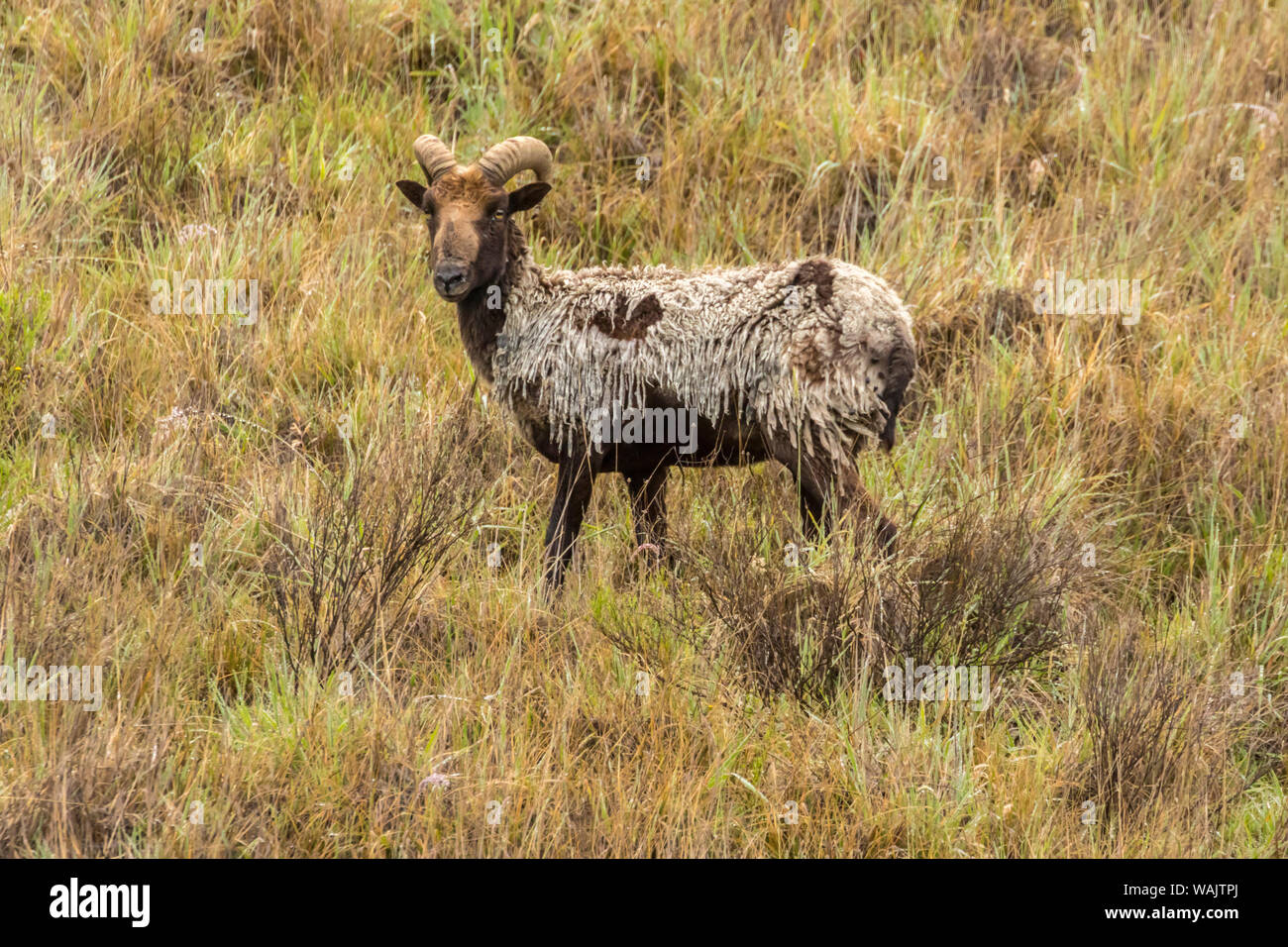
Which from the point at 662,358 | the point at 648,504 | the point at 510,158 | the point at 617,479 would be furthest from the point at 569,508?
the point at 510,158

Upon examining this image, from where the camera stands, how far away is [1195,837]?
202 inches

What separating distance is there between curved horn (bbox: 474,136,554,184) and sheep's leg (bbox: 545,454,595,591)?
1417 mm

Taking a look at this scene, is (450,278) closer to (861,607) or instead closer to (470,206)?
(470,206)

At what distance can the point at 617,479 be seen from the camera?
24.1 ft

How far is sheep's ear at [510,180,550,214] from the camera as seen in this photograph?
23.4ft

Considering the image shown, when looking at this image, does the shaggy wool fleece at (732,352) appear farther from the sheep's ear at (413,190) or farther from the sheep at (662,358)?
the sheep's ear at (413,190)

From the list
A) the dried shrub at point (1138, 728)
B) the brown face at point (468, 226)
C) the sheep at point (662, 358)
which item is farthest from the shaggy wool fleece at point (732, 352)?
the dried shrub at point (1138, 728)

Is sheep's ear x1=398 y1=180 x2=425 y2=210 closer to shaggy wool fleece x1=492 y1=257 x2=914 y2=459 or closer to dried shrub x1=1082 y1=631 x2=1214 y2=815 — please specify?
shaggy wool fleece x1=492 y1=257 x2=914 y2=459

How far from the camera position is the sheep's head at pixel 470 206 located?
22.1 ft

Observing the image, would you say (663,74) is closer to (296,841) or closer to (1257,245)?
(1257,245)

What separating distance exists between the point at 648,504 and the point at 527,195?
5.12 ft

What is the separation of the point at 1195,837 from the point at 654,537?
264 cm

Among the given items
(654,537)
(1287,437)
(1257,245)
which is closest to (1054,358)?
(1287,437)

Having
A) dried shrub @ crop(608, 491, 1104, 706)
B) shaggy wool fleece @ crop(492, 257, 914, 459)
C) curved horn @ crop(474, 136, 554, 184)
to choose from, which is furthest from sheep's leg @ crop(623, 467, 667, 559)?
curved horn @ crop(474, 136, 554, 184)
